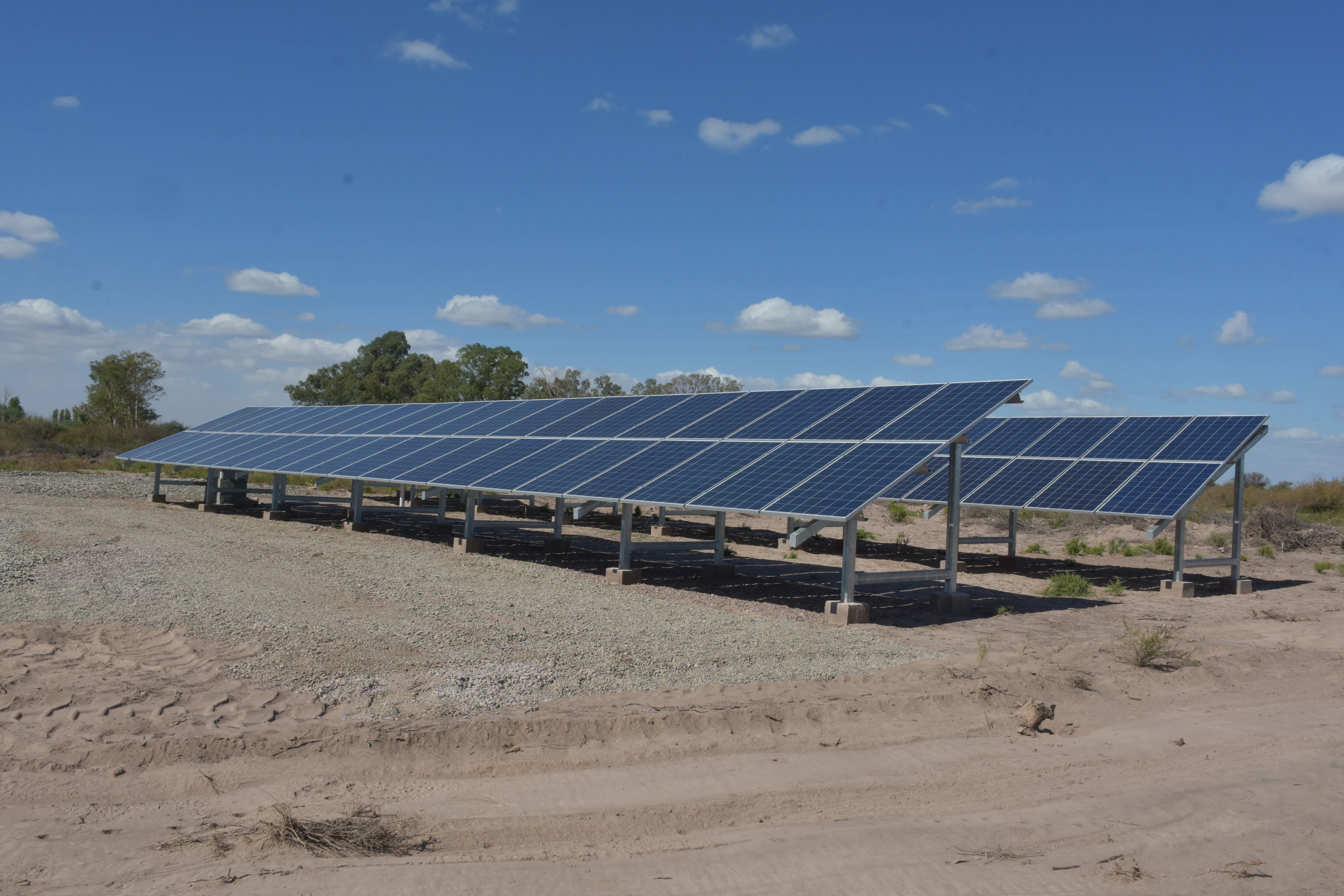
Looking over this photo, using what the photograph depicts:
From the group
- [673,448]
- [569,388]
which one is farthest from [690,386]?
[673,448]

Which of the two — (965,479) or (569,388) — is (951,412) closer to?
(965,479)

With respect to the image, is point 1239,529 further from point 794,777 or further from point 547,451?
point 794,777

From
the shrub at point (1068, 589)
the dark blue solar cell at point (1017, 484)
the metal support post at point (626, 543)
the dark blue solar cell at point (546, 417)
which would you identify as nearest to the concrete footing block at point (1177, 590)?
the shrub at point (1068, 589)

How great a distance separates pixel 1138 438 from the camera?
21281 mm

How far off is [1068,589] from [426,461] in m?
13.7

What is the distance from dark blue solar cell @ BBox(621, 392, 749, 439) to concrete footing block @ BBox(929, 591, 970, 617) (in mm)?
5897

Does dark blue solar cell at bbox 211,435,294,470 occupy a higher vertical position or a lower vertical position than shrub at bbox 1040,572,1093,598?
higher

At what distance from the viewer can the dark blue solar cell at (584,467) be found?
1662 cm

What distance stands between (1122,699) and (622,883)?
270 inches

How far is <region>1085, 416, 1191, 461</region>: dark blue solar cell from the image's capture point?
66.9 feet

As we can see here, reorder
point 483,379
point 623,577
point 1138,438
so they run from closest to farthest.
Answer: point 623,577
point 1138,438
point 483,379

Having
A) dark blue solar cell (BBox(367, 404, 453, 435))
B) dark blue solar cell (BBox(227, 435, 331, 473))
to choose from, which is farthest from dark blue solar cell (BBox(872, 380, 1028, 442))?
dark blue solar cell (BBox(227, 435, 331, 473))

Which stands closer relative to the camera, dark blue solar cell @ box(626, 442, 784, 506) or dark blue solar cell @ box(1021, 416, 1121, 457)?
dark blue solar cell @ box(626, 442, 784, 506)

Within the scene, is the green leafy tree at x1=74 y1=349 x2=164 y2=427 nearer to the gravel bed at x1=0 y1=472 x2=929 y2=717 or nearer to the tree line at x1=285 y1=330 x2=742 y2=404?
the tree line at x1=285 y1=330 x2=742 y2=404
